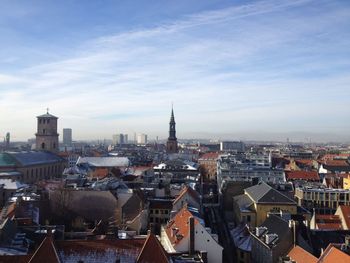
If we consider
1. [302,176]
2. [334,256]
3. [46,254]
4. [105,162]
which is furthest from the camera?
[105,162]

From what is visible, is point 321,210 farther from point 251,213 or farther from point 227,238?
point 227,238

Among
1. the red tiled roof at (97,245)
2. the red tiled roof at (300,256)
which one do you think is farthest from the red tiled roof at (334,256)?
the red tiled roof at (97,245)

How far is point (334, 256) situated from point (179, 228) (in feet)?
67.5

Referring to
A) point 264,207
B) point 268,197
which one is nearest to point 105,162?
point 268,197

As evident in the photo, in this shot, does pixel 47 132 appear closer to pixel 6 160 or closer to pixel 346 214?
pixel 6 160

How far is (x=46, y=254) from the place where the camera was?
41125 mm

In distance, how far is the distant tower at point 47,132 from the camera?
162 m

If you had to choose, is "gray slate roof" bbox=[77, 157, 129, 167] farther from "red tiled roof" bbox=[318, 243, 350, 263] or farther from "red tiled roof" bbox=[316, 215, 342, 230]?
"red tiled roof" bbox=[318, 243, 350, 263]

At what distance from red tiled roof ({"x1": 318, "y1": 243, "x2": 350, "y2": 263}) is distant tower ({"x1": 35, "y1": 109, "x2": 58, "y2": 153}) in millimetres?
130289

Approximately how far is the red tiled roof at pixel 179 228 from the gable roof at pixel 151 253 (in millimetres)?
12137

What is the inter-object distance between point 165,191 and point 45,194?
23383 millimetres

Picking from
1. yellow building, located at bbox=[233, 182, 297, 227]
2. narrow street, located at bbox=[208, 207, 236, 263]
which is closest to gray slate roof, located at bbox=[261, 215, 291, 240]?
narrow street, located at bbox=[208, 207, 236, 263]

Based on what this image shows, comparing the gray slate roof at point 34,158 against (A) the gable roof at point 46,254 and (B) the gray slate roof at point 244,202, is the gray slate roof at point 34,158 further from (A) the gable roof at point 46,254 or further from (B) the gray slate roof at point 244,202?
(A) the gable roof at point 46,254

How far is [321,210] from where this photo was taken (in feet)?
328
